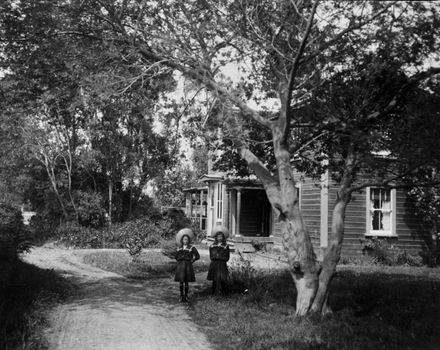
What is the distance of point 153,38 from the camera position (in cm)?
942

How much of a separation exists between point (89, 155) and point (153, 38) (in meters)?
16.3

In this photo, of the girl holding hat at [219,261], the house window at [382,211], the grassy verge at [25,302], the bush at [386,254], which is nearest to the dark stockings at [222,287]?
the girl holding hat at [219,261]

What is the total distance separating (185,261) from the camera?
387 inches

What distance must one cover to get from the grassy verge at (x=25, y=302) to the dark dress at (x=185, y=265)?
2346 millimetres

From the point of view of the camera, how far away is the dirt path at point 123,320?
6.59 meters

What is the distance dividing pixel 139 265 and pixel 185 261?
631 cm

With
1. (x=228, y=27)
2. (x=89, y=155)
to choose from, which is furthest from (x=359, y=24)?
(x=89, y=155)

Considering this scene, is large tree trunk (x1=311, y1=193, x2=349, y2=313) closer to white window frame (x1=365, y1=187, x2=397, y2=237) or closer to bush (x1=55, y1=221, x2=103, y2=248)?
white window frame (x1=365, y1=187, x2=397, y2=237)

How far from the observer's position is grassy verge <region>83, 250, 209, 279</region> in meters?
14.4

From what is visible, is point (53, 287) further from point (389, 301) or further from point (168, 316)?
point (389, 301)

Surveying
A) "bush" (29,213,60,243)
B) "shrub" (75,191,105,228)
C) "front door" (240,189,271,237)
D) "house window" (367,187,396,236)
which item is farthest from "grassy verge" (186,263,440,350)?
"bush" (29,213,60,243)

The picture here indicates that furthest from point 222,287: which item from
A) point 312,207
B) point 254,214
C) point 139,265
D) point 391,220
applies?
point 254,214

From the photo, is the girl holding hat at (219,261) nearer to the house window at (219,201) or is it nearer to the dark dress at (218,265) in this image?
the dark dress at (218,265)

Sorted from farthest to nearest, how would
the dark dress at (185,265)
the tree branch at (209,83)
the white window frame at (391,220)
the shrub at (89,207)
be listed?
the shrub at (89,207) < the white window frame at (391,220) < the dark dress at (185,265) < the tree branch at (209,83)
